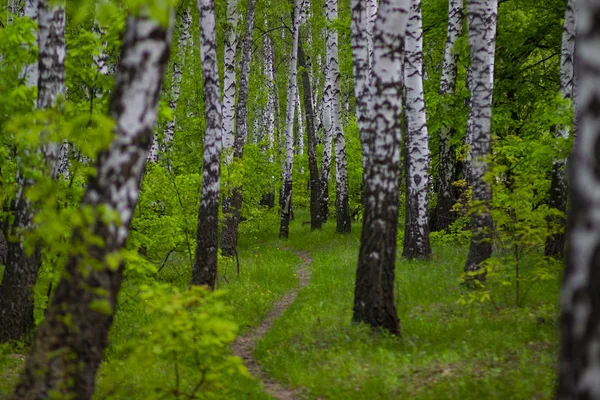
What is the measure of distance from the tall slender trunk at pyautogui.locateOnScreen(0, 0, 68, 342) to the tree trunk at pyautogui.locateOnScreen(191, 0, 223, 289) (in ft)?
11.8

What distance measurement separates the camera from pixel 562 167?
38.2 ft

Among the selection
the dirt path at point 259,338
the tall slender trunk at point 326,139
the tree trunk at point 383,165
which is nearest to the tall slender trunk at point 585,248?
the dirt path at point 259,338

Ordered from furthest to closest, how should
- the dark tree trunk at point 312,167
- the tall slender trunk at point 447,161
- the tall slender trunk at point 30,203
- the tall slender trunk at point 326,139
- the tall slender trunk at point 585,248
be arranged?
the dark tree trunk at point 312,167, the tall slender trunk at point 326,139, the tall slender trunk at point 447,161, the tall slender trunk at point 30,203, the tall slender trunk at point 585,248

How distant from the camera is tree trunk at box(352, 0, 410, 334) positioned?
7.42m

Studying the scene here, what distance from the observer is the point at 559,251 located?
11.6m

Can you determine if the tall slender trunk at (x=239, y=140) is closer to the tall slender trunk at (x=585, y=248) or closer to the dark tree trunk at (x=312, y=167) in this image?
the dark tree trunk at (x=312, y=167)

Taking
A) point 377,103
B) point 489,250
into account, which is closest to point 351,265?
point 489,250

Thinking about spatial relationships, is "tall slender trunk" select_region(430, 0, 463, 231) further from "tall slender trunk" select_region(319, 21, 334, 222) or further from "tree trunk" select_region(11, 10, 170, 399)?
"tree trunk" select_region(11, 10, 170, 399)

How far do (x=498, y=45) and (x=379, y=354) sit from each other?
14.1 meters

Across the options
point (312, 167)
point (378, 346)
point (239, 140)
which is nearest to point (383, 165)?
point (378, 346)

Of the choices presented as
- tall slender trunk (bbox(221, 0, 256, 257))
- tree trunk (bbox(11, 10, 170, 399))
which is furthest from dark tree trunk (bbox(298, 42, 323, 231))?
tree trunk (bbox(11, 10, 170, 399))

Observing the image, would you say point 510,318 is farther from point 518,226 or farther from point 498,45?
point 498,45

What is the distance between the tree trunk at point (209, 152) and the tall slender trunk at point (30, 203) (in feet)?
A: 11.8

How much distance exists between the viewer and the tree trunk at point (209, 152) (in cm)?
1085
